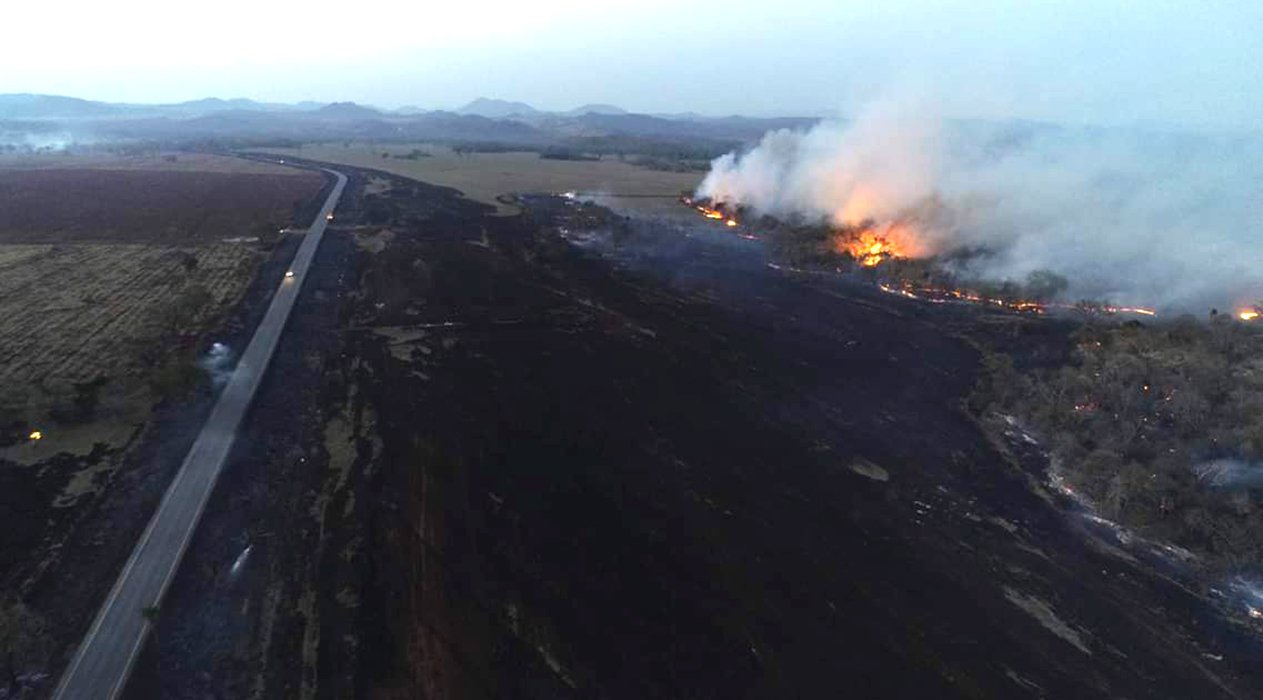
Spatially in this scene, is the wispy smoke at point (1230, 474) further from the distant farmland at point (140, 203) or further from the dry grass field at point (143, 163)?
the dry grass field at point (143, 163)

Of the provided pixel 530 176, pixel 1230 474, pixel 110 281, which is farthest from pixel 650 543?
pixel 530 176

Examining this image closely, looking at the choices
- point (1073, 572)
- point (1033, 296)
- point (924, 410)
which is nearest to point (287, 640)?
point (1073, 572)

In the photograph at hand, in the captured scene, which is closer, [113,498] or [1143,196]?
[113,498]

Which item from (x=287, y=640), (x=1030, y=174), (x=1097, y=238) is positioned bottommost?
(x=287, y=640)

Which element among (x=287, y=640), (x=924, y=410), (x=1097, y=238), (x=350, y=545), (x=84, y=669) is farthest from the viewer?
(x=1097, y=238)

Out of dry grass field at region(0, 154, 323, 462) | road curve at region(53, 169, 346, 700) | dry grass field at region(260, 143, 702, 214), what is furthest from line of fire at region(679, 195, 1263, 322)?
dry grass field at region(0, 154, 323, 462)

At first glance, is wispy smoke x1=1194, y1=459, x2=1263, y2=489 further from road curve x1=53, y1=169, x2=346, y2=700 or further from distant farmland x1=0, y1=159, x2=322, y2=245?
distant farmland x1=0, y1=159, x2=322, y2=245

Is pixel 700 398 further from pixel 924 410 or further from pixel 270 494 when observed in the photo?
pixel 270 494
